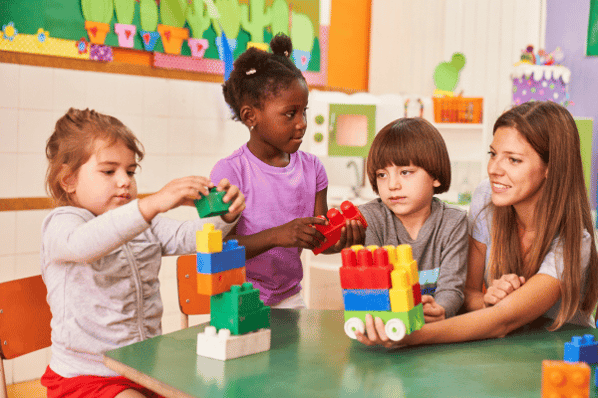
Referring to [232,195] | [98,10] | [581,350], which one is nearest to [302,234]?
[232,195]

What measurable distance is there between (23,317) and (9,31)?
2.02m

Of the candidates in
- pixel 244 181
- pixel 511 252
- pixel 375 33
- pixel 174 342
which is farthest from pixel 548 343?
pixel 375 33

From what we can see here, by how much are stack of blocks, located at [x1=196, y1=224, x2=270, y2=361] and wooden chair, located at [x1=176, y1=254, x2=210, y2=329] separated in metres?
0.99

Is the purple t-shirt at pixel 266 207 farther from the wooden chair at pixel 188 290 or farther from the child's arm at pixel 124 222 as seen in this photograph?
the child's arm at pixel 124 222

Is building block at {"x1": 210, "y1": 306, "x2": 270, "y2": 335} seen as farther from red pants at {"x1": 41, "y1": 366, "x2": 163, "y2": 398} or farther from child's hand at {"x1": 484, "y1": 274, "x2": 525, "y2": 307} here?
child's hand at {"x1": 484, "y1": 274, "x2": 525, "y2": 307}

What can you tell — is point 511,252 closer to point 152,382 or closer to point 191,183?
point 191,183

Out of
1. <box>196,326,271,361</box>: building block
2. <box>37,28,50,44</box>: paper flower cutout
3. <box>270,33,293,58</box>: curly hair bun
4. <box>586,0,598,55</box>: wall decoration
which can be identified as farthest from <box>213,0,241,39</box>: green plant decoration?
<box>196,326,271,361</box>: building block

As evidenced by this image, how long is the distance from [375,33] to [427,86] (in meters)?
0.68

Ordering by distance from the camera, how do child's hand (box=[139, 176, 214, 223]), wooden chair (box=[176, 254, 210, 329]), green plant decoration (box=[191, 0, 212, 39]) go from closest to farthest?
1. child's hand (box=[139, 176, 214, 223])
2. wooden chair (box=[176, 254, 210, 329])
3. green plant decoration (box=[191, 0, 212, 39])

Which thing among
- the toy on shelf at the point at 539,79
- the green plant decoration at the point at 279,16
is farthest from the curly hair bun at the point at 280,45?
the toy on shelf at the point at 539,79

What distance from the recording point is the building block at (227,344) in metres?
1.37

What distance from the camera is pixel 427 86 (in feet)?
17.2

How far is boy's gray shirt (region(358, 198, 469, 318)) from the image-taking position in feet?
5.76

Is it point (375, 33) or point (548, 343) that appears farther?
point (375, 33)
